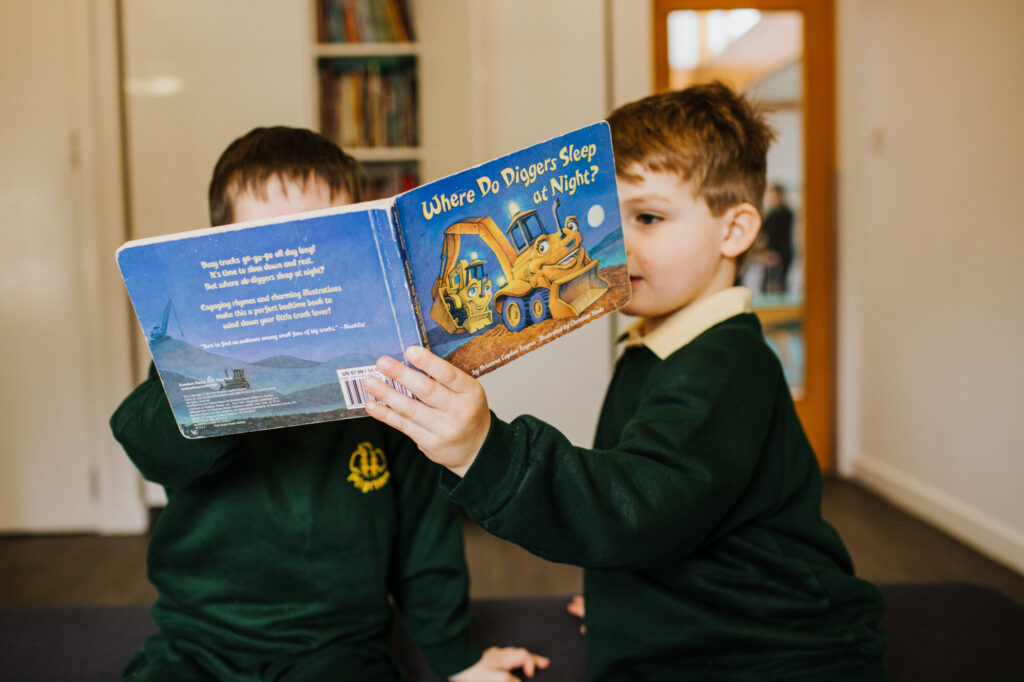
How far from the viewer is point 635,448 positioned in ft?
2.11

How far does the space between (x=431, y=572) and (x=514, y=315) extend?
1.58 ft

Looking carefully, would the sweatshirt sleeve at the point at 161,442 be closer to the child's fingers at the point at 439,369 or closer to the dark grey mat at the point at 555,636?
the child's fingers at the point at 439,369

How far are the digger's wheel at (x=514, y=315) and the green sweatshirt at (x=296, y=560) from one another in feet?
1.10

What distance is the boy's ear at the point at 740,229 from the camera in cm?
87

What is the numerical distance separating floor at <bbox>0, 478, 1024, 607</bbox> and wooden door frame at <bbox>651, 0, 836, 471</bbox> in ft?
1.90

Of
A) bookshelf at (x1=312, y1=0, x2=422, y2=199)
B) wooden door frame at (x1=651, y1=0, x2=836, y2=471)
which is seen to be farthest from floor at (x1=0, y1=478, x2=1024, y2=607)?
bookshelf at (x1=312, y1=0, x2=422, y2=199)

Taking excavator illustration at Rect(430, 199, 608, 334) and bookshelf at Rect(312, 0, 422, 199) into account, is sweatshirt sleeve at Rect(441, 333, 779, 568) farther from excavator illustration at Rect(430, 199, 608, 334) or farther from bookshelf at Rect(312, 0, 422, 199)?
bookshelf at Rect(312, 0, 422, 199)

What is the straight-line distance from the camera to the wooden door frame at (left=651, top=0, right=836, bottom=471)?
2779 millimetres

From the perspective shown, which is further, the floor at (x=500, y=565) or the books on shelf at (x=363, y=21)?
the books on shelf at (x=363, y=21)

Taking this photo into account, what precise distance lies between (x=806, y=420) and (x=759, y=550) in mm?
2371

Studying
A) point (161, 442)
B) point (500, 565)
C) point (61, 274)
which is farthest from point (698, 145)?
point (61, 274)

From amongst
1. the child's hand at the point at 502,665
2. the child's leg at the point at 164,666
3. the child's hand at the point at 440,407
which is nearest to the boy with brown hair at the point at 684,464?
the child's hand at the point at 440,407

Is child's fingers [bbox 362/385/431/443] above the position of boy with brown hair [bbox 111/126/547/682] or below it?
above

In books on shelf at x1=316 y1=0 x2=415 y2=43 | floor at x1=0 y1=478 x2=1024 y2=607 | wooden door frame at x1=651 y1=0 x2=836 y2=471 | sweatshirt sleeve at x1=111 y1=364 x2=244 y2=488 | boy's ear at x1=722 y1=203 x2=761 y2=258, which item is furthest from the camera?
wooden door frame at x1=651 y1=0 x2=836 y2=471
